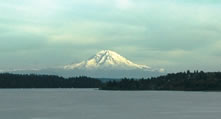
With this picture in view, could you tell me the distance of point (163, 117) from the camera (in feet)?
307

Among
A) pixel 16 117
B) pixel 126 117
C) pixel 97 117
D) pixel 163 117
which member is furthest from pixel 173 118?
pixel 16 117

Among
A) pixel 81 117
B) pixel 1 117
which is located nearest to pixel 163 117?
pixel 81 117

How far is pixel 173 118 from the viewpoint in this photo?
90875 mm

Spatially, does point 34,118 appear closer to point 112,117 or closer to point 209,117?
point 112,117

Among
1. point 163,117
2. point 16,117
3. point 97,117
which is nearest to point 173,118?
point 163,117

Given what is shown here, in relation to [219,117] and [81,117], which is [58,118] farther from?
[219,117]

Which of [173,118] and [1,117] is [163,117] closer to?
[173,118]

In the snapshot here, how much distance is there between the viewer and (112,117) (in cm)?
9262

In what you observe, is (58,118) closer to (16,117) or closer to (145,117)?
(16,117)

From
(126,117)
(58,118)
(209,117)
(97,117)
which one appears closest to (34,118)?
(58,118)

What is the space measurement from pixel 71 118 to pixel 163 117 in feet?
65.0

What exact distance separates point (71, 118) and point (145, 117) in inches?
618

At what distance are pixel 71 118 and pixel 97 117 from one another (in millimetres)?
5727

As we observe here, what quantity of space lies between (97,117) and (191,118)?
1945cm
